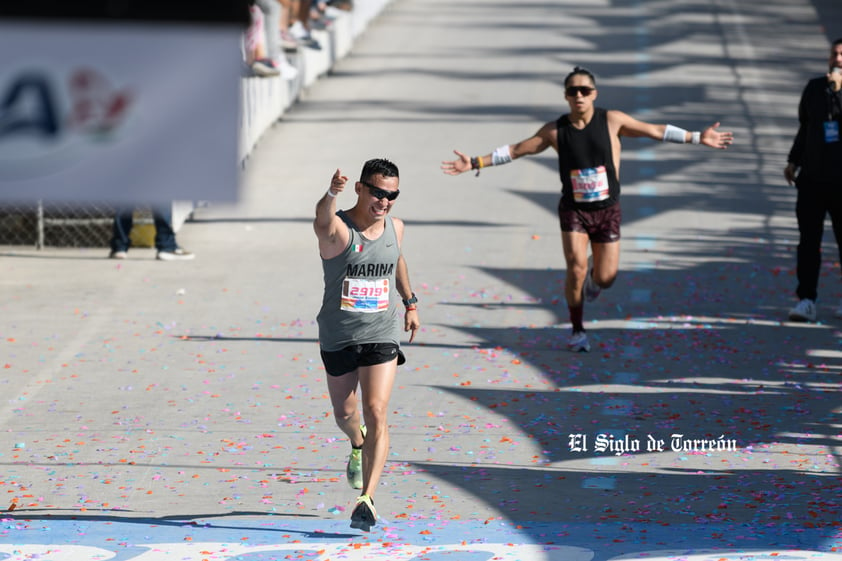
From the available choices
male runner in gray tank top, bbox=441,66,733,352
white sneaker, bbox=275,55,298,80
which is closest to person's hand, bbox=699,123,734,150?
male runner in gray tank top, bbox=441,66,733,352

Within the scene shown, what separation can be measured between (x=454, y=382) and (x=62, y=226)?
22.8 ft

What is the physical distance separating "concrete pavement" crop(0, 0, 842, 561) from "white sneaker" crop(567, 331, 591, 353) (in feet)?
0.50

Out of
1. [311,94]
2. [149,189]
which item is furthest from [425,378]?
[311,94]

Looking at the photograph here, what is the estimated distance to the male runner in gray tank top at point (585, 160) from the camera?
13.2 metres

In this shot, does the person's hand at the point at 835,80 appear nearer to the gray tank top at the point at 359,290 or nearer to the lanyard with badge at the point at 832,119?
the lanyard with badge at the point at 832,119

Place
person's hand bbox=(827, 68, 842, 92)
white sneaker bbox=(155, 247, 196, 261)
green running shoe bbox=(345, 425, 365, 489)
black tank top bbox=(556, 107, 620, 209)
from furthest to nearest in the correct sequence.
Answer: white sneaker bbox=(155, 247, 196, 261), person's hand bbox=(827, 68, 842, 92), black tank top bbox=(556, 107, 620, 209), green running shoe bbox=(345, 425, 365, 489)

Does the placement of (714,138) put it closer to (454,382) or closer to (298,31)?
(454,382)

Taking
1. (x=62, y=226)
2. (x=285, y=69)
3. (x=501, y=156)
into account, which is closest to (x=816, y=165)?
(x=501, y=156)

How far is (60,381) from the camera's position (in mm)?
13203

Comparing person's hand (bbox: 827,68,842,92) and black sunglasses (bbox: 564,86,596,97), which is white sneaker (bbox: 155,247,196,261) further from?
person's hand (bbox: 827,68,842,92)

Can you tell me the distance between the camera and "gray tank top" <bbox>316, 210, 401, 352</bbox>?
9781mm

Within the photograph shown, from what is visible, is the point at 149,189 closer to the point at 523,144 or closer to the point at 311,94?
the point at 523,144

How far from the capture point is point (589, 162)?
13406 mm

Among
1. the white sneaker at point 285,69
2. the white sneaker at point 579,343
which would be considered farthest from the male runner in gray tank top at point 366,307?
the white sneaker at point 285,69
